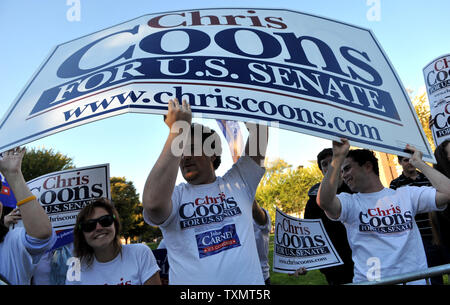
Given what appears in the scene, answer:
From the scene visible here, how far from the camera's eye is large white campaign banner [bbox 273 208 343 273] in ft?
8.44

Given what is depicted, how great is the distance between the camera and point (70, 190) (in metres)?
3.28

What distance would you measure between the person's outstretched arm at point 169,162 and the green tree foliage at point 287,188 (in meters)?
30.7

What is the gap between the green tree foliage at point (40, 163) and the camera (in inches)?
906

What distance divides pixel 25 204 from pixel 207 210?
1.03 m

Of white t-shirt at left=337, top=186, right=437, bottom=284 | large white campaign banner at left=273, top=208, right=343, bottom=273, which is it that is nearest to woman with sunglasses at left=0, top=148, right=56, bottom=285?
large white campaign banner at left=273, top=208, right=343, bottom=273

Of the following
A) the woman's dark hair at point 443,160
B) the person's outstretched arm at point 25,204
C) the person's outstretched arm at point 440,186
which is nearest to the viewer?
the person's outstretched arm at point 25,204

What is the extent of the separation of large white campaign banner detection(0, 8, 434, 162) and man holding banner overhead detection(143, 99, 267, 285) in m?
0.24

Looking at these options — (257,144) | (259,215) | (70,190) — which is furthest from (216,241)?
(70,190)

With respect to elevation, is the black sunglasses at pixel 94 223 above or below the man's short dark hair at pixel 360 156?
below

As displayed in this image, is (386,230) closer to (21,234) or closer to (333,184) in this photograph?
(333,184)

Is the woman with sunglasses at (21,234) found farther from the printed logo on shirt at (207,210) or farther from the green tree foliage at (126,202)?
the green tree foliage at (126,202)

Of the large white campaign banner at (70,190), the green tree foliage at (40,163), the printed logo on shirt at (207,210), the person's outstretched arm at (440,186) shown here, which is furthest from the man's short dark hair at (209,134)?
the green tree foliage at (40,163)
